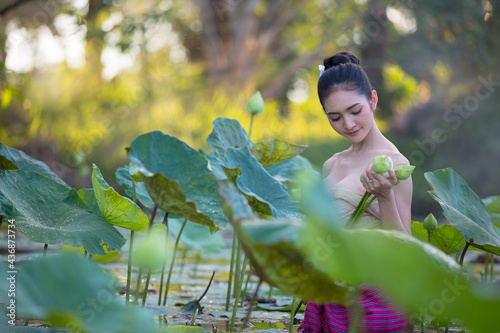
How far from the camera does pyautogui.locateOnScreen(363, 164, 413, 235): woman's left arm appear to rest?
0.80m

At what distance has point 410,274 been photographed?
509mm

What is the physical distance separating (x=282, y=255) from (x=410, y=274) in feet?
0.44

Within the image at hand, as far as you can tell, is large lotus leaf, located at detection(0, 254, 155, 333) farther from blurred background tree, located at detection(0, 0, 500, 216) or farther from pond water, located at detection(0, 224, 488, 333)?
blurred background tree, located at detection(0, 0, 500, 216)

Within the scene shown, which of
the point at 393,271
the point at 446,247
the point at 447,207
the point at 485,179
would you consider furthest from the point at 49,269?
the point at 485,179

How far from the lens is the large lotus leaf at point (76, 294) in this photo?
509mm

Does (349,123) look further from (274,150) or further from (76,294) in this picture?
(76,294)

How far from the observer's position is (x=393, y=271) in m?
0.51

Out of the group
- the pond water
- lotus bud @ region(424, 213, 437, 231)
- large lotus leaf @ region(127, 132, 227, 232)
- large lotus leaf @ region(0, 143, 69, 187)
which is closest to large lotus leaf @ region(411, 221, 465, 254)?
lotus bud @ region(424, 213, 437, 231)

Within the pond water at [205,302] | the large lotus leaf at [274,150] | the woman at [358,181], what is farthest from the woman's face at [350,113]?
the pond water at [205,302]

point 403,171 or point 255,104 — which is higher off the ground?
point 255,104

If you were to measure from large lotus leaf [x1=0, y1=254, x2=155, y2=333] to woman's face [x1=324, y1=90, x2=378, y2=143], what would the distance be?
70 centimetres

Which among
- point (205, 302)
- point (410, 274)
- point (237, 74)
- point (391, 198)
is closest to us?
point (410, 274)

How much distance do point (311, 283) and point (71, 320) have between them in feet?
0.88

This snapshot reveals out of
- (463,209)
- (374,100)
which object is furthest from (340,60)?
(463,209)
